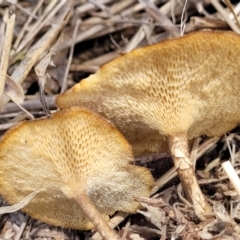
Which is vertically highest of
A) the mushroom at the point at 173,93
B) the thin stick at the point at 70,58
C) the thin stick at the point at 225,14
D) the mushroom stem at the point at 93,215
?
the thin stick at the point at 225,14

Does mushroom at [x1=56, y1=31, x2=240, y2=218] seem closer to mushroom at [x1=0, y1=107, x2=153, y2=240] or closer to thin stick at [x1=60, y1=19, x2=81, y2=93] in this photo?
mushroom at [x1=0, y1=107, x2=153, y2=240]

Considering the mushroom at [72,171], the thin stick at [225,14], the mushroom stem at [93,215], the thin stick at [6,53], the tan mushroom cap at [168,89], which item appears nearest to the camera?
the tan mushroom cap at [168,89]

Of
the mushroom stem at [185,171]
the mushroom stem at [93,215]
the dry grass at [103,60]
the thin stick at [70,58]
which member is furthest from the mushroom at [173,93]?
the thin stick at [70,58]

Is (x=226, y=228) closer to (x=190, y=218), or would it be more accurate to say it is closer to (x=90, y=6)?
(x=190, y=218)

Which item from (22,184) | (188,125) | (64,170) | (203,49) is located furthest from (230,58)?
(22,184)

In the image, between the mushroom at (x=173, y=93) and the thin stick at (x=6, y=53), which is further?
the thin stick at (x=6, y=53)

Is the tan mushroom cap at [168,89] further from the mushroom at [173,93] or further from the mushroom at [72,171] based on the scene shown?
the mushroom at [72,171]

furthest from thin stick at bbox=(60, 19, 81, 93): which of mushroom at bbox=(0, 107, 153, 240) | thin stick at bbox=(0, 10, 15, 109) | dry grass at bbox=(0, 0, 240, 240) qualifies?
mushroom at bbox=(0, 107, 153, 240)
